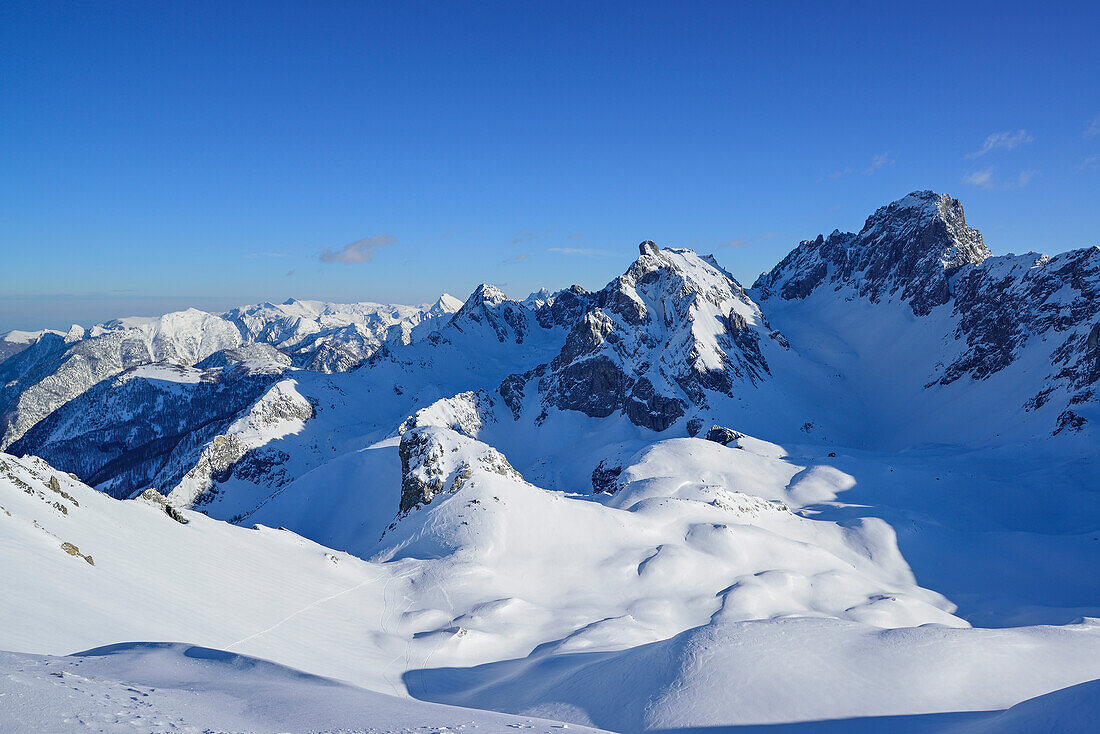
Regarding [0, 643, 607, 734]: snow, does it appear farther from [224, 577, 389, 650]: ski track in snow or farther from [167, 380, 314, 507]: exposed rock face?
[167, 380, 314, 507]: exposed rock face

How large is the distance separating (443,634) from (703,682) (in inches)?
657

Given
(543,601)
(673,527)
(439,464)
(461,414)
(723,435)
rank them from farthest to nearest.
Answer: (461,414) → (723,435) → (439,464) → (673,527) → (543,601)

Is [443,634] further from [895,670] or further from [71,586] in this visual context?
[895,670]

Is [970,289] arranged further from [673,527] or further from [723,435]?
[673,527]

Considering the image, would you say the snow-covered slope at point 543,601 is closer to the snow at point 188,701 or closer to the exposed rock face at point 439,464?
the exposed rock face at point 439,464

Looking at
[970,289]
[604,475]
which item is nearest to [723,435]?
[604,475]

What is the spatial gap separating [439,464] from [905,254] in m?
161

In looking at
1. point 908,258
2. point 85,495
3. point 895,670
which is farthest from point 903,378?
point 85,495

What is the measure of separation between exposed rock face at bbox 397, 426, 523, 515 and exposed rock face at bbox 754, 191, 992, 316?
137634 millimetres

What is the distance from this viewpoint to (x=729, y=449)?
2958 inches

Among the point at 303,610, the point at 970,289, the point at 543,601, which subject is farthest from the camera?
the point at 970,289

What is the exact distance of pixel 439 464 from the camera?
53156 millimetres

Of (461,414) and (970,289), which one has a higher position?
(970,289)

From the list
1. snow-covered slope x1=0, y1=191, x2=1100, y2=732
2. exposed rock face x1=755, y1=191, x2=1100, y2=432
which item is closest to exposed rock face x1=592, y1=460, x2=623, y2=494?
snow-covered slope x1=0, y1=191, x2=1100, y2=732
